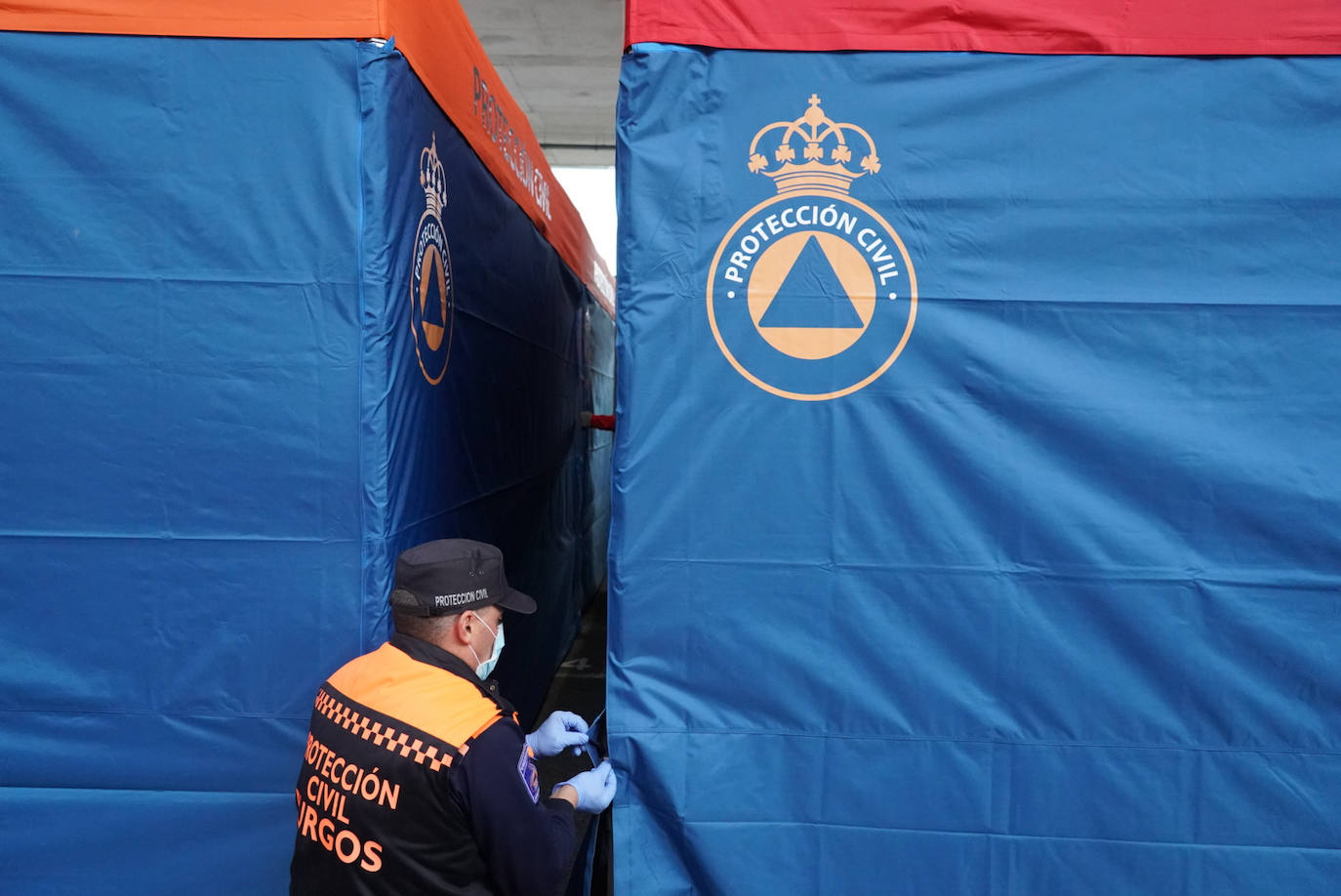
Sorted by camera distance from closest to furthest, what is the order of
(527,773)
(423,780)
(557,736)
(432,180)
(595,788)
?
(423,780)
(527,773)
(595,788)
(557,736)
(432,180)

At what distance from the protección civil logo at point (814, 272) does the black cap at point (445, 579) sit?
2.37 ft

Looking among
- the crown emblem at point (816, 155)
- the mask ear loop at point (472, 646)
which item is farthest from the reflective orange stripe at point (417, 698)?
the crown emblem at point (816, 155)

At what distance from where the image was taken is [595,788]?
170 cm

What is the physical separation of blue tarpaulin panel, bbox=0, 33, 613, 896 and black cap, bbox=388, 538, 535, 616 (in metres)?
0.45

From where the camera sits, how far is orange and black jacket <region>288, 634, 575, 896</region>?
1.25m

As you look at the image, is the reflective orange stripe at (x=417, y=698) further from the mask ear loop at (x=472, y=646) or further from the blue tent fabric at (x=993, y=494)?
the blue tent fabric at (x=993, y=494)

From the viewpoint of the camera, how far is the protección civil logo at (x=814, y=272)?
5.73 feet

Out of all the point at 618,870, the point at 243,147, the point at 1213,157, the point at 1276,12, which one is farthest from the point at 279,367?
the point at 1276,12

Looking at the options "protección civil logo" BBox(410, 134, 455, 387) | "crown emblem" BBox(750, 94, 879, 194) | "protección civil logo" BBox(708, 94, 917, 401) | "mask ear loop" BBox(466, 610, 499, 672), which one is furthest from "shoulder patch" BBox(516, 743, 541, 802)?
"crown emblem" BBox(750, 94, 879, 194)

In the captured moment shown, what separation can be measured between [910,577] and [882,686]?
0.25 m

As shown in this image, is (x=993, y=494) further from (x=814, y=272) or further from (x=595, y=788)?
(x=595, y=788)

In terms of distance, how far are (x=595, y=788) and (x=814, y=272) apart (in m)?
1.21

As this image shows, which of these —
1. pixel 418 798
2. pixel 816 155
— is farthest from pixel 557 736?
pixel 816 155

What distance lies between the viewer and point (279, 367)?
1.83 metres
